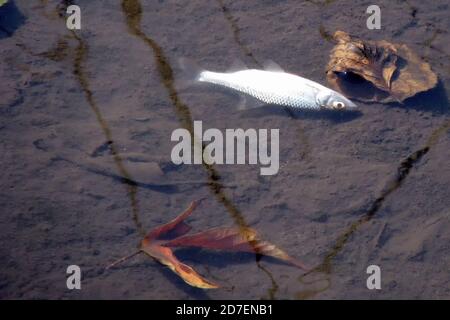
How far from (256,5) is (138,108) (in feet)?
5.70

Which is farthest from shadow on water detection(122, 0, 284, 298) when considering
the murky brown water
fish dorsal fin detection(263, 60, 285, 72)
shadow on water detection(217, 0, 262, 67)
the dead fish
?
fish dorsal fin detection(263, 60, 285, 72)

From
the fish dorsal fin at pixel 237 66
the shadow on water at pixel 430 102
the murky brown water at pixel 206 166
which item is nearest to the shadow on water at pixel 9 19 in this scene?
the murky brown water at pixel 206 166

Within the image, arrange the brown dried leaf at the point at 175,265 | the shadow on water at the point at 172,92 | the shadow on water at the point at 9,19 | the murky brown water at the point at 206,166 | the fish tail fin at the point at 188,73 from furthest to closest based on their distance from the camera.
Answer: the shadow on water at the point at 9,19 < the fish tail fin at the point at 188,73 < the shadow on water at the point at 172,92 < the murky brown water at the point at 206,166 < the brown dried leaf at the point at 175,265

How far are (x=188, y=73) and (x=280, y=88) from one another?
86cm

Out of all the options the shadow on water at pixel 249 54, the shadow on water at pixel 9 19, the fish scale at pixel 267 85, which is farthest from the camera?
the shadow on water at pixel 9 19

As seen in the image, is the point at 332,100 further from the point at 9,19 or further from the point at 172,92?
the point at 9,19

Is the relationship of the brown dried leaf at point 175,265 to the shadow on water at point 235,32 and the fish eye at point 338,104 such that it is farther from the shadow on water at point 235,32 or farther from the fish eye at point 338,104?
the shadow on water at point 235,32

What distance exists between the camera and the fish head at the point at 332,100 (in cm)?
428

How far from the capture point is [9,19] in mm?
4977

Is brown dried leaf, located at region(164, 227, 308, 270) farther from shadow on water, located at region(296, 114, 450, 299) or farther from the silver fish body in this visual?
the silver fish body

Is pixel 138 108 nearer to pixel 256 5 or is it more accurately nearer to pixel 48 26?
pixel 48 26

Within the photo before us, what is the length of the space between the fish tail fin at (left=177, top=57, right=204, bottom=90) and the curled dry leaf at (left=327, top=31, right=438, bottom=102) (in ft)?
3.97

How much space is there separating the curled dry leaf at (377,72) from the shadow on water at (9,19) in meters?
3.10
